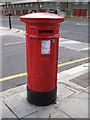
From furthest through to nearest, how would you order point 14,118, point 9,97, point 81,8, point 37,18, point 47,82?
point 81,8
point 9,97
point 47,82
point 14,118
point 37,18

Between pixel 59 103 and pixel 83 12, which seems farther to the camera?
pixel 83 12

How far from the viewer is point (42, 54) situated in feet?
9.07

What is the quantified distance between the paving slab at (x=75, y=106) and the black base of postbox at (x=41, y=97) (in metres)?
0.24

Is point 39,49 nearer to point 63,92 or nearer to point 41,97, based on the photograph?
point 41,97

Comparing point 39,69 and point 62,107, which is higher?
point 39,69

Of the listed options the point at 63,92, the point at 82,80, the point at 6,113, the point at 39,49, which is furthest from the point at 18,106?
the point at 82,80

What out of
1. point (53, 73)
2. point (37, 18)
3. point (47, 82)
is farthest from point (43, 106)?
point (37, 18)

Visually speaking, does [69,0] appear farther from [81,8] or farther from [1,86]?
[1,86]

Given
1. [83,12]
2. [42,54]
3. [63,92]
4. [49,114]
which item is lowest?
[49,114]

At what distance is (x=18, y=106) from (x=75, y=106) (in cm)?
109

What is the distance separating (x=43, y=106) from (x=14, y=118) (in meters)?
0.60

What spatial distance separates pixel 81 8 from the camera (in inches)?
1549

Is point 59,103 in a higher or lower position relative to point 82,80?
lower

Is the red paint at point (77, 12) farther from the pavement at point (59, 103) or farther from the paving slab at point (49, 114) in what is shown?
the paving slab at point (49, 114)
